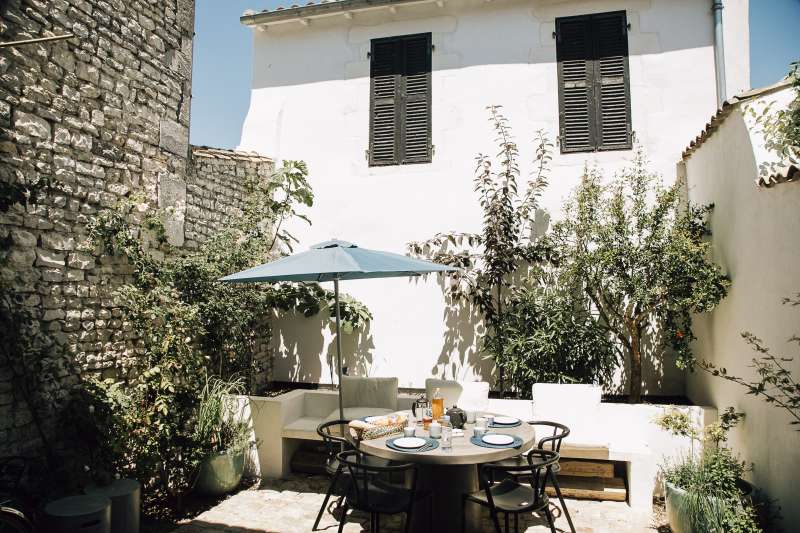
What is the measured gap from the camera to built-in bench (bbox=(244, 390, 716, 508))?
15.1 ft

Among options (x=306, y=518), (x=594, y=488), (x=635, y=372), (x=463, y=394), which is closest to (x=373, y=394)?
(x=463, y=394)

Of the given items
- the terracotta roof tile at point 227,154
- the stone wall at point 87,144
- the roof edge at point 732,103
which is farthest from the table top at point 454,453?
the terracotta roof tile at point 227,154

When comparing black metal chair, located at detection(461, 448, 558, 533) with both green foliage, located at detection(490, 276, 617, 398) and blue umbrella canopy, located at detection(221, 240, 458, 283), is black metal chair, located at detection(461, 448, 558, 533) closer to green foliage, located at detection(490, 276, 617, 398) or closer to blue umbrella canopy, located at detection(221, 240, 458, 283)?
blue umbrella canopy, located at detection(221, 240, 458, 283)

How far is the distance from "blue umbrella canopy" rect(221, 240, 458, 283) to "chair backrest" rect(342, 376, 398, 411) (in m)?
1.50

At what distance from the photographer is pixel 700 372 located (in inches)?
219

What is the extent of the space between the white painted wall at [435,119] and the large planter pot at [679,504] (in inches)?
93.4

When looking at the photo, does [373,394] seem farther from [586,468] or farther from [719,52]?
[719,52]

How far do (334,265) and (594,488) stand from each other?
2.99 m

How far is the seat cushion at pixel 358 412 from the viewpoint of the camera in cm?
546

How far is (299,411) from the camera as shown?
5.75m

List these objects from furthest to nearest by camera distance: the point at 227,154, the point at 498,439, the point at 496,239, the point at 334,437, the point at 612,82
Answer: the point at 227,154
the point at 612,82
the point at 496,239
the point at 334,437
the point at 498,439

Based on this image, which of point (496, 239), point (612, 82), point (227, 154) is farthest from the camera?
point (227, 154)

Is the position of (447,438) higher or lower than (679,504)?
higher

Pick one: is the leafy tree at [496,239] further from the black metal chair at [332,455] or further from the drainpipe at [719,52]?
the black metal chair at [332,455]
